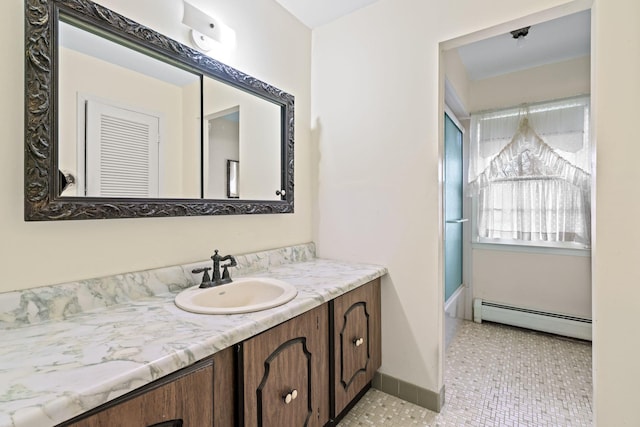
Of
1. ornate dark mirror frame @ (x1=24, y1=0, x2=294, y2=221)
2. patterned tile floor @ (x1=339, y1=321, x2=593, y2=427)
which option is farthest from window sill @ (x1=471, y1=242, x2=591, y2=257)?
ornate dark mirror frame @ (x1=24, y1=0, x2=294, y2=221)

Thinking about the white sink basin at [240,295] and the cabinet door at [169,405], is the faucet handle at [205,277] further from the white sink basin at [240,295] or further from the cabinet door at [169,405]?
the cabinet door at [169,405]

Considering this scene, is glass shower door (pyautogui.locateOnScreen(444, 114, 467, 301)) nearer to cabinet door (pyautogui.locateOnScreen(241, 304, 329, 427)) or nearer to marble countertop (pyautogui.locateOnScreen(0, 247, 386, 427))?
cabinet door (pyautogui.locateOnScreen(241, 304, 329, 427))

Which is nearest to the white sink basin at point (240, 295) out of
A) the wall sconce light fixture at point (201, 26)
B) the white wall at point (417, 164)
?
the white wall at point (417, 164)

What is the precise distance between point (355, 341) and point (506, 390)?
1051 mm

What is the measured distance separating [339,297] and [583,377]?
179cm

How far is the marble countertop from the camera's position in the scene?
0.58 m

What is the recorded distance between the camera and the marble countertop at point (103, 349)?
583mm

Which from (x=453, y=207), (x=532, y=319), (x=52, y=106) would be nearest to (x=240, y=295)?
(x=52, y=106)

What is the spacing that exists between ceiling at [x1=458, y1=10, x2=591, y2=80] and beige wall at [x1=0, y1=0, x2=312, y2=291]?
144 cm

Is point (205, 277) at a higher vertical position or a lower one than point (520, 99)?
lower

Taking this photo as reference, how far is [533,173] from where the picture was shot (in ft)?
8.50

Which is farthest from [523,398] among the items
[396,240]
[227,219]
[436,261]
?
[227,219]

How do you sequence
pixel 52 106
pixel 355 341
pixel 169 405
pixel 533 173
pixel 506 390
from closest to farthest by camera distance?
pixel 169 405 → pixel 52 106 → pixel 355 341 → pixel 506 390 → pixel 533 173

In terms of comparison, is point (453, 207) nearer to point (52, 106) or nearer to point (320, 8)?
point (320, 8)
